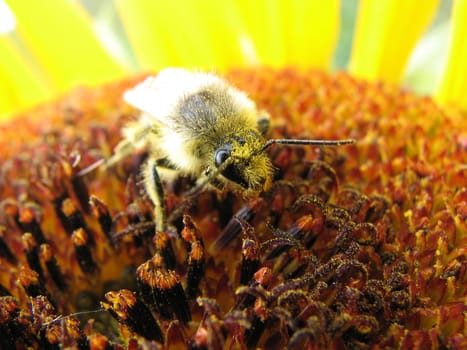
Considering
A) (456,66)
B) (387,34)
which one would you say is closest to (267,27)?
(387,34)

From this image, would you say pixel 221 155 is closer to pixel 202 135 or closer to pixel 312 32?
pixel 202 135

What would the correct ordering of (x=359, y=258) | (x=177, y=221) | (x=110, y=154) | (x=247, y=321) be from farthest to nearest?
(x=110, y=154) → (x=177, y=221) → (x=359, y=258) → (x=247, y=321)

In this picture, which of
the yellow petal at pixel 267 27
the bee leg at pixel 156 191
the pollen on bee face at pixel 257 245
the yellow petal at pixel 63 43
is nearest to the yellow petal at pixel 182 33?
the yellow petal at pixel 267 27

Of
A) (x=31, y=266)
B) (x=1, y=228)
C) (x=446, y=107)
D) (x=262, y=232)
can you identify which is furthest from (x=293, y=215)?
(x=446, y=107)

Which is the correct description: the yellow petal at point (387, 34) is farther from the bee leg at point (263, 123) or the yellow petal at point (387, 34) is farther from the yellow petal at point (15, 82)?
the yellow petal at point (15, 82)

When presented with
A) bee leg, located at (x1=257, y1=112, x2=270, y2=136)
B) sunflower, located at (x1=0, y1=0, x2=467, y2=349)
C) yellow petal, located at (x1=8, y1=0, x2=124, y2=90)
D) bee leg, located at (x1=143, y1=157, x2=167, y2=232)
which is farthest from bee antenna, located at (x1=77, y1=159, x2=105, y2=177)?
yellow petal, located at (x1=8, y1=0, x2=124, y2=90)

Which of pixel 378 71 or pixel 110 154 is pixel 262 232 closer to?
pixel 110 154
